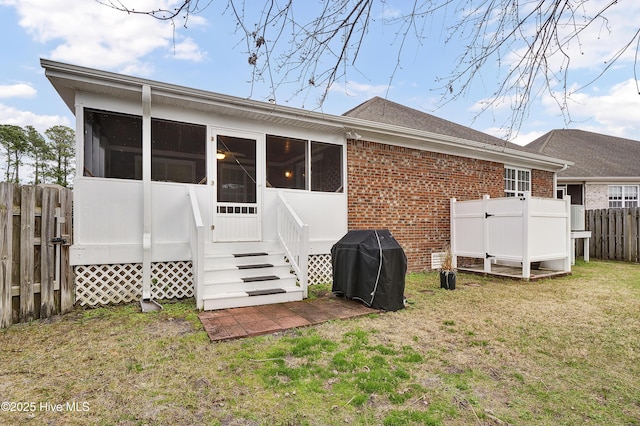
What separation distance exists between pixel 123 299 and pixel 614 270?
11.6 metres

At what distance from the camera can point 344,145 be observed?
7.10m

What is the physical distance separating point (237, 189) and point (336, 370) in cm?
427

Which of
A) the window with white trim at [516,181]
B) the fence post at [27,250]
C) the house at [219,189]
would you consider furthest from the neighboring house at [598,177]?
the fence post at [27,250]

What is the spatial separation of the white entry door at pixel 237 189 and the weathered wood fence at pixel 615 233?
39.4ft

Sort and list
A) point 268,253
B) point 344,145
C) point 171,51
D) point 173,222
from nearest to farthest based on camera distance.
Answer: point 171,51, point 173,222, point 268,253, point 344,145

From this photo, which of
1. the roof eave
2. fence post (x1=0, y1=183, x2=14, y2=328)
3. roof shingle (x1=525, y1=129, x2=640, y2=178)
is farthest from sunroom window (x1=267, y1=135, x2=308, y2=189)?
roof shingle (x1=525, y1=129, x2=640, y2=178)

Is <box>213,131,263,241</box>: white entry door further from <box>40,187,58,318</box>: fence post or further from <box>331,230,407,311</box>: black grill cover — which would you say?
<box>40,187,58,318</box>: fence post

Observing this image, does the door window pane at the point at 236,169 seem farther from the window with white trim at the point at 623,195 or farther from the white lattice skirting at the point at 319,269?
the window with white trim at the point at 623,195

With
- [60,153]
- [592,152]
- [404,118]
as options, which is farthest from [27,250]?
[60,153]

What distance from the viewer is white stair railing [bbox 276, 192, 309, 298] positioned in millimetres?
5285

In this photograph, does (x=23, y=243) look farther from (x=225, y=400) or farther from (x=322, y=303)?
(x=322, y=303)

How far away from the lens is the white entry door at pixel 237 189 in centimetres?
594

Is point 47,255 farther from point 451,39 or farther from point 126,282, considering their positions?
point 451,39

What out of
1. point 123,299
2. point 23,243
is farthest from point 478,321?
point 23,243
